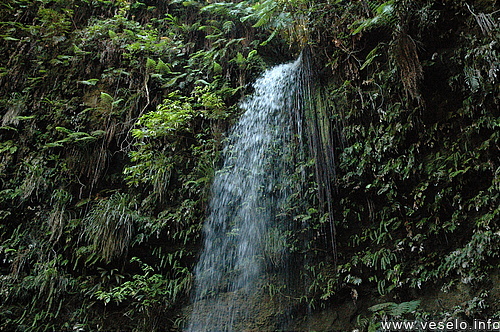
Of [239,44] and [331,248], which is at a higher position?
[239,44]

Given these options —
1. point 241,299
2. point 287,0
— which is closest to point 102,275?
point 241,299

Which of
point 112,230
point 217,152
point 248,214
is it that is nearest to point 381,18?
point 217,152

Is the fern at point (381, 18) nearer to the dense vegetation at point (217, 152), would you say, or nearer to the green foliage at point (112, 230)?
the dense vegetation at point (217, 152)

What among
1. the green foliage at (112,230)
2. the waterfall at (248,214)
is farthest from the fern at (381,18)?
the green foliage at (112,230)

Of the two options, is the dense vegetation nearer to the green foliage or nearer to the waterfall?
the green foliage

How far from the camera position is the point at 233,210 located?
615 centimetres

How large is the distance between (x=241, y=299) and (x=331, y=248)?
5.33ft

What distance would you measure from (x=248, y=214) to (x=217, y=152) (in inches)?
52.0

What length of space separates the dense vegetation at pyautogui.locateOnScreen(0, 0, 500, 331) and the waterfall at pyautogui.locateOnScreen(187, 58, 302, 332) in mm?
247

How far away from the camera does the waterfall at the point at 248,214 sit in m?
5.66

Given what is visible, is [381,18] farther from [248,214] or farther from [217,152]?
[248,214]

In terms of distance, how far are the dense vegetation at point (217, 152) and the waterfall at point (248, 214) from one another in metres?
0.25

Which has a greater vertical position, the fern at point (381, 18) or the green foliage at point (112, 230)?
the fern at point (381, 18)

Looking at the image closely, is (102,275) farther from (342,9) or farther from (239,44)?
(342,9)
